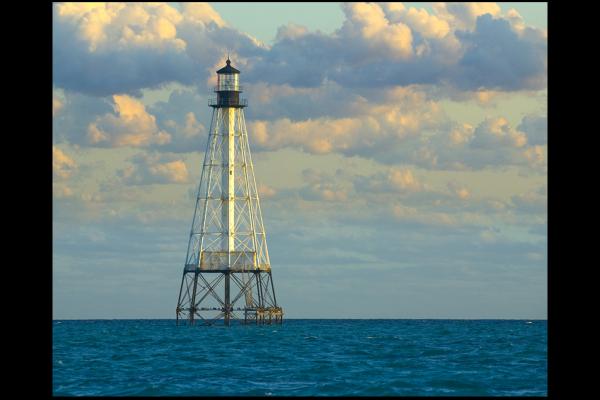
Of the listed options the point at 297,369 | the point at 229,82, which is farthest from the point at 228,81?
the point at 297,369

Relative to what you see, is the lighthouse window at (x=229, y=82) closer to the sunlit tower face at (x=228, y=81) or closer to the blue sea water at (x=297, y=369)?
the sunlit tower face at (x=228, y=81)

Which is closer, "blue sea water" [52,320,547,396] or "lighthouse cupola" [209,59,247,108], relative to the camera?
"blue sea water" [52,320,547,396]

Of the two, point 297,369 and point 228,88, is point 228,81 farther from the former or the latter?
point 297,369

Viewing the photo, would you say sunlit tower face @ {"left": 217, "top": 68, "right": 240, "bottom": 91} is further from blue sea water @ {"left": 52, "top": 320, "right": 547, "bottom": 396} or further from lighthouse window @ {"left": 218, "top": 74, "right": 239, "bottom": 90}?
blue sea water @ {"left": 52, "top": 320, "right": 547, "bottom": 396}

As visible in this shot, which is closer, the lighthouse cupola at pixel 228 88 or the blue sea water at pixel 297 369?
the blue sea water at pixel 297 369

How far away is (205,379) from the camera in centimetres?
5741

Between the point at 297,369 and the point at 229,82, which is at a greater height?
the point at 229,82

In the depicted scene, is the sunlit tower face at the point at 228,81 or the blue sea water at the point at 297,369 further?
the sunlit tower face at the point at 228,81

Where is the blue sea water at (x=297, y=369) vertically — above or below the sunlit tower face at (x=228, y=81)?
below

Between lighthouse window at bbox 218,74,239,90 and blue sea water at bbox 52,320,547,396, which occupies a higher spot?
lighthouse window at bbox 218,74,239,90
